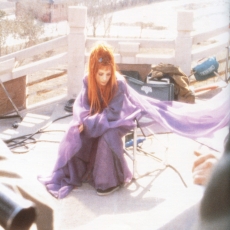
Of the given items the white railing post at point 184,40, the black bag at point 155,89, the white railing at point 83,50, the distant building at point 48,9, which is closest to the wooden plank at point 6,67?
the white railing at point 83,50

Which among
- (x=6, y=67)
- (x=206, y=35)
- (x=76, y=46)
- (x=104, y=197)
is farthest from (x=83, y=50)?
(x=104, y=197)

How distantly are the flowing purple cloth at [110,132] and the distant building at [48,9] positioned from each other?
7.95m

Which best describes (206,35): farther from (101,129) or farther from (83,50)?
(101,129)

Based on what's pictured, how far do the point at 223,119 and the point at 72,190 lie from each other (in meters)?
1.44

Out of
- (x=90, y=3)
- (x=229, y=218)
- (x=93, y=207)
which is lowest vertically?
(x=93, y=207)

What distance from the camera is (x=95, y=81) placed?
146 inches

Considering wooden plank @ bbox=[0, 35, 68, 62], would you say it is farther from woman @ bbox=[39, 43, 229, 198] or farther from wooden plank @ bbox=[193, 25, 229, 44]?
woman @ bbox=[39, 43, 229, 198]

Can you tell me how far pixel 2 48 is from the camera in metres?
11.7

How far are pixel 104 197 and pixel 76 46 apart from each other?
9.80 feet

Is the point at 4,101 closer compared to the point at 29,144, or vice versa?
the point at 29,144

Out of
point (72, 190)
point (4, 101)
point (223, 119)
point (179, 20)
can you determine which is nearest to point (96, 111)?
point (72, 190)

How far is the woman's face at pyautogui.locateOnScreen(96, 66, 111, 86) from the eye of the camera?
364 centimetres

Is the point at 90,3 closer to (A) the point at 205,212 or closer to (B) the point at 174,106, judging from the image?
(B) the point at 174,106

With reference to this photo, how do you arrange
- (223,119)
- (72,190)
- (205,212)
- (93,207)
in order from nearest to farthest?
(205,212), (93,207), (72,190), (223,119)
